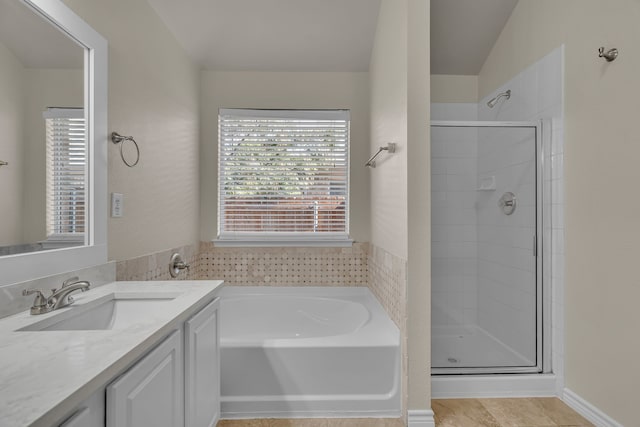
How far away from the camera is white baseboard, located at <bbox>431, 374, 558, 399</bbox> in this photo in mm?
2041

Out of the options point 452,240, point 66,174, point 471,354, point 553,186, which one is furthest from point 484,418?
point 66,174

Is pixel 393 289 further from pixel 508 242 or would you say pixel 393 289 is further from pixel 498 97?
pixel 498 97

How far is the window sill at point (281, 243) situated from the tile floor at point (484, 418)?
1.42 m

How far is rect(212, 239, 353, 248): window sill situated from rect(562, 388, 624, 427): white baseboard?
5.68 feet

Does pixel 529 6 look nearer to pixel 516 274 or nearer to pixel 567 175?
pixel 567 175

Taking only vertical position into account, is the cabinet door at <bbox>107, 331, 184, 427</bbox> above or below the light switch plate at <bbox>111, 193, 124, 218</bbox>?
below

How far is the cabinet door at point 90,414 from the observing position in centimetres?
69

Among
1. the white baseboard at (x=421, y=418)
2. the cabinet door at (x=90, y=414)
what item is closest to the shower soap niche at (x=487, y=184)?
the white baseboard at (x=421, y=418)

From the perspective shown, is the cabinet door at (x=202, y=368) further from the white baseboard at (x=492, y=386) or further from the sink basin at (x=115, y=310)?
the white baseboard at (x=492, y=386)

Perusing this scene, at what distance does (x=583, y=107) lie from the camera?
Result: 1.89 metres

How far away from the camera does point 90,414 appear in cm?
75

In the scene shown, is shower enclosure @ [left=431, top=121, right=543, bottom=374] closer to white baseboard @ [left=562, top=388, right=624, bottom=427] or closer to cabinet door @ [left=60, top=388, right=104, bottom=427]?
white baseboard @ [left=562, top=388, right=624, bottom=427]

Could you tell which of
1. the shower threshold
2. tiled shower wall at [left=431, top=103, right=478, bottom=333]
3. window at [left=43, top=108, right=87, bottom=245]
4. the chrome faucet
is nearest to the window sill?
tiled shower wall at [left=431, top=103, right=478, bottom=333]

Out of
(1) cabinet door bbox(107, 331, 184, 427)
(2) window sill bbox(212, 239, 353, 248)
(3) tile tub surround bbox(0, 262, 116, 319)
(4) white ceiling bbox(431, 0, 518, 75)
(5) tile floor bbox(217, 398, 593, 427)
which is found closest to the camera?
(1) cabinet door bbox(107, 331, 184, 427)
